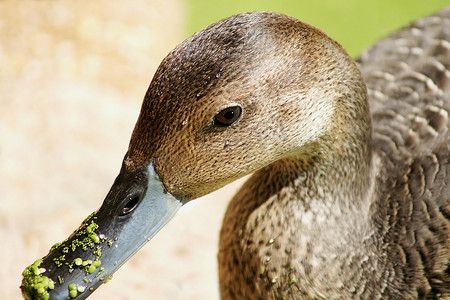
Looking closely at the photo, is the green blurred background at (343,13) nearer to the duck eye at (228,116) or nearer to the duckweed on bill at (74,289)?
the duck eye at (228,116)

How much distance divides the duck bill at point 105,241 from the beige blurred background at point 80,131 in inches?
44.3

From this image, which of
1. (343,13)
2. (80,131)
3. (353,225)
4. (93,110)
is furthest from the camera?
(343,13)

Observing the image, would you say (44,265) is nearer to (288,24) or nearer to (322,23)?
(288,24)

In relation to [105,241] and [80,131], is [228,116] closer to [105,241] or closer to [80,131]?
[105,241]

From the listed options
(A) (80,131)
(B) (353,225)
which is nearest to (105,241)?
(B) (353,225)

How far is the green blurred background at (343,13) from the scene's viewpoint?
4.20m

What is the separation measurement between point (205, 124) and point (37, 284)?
23.0 inches

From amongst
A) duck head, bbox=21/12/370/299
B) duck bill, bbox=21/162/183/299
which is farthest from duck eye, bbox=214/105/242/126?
duck bill, bbox=21/162/183/299

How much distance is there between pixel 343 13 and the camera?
14.0 ft

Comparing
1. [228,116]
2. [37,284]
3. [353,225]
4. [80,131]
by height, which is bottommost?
[353,225]

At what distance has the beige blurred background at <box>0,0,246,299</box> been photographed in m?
2.62

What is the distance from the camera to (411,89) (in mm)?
2037

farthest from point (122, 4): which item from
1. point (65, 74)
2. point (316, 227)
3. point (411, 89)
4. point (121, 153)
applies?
point (316, 227)

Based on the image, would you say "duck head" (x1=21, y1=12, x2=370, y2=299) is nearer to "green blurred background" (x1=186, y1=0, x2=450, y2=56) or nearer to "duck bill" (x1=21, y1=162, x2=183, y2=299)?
"duck bill" (x1=21, y1=162, x2=183, y2=299)
